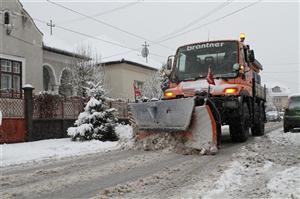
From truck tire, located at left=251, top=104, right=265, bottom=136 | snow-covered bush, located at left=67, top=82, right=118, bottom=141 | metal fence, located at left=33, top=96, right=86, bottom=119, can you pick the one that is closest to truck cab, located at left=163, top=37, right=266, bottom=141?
truck tire, located at left=251, top=104, right=265, bottom=136

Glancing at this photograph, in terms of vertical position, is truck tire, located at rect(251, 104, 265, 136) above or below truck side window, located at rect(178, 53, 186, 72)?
below

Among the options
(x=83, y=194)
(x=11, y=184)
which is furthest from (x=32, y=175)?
(x=83, y=194)

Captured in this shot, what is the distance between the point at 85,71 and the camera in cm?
2911

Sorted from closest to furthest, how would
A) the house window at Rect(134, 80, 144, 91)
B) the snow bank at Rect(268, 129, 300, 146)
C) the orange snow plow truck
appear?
the orange snow plow truck < the snow bank at Rect(268, 129, 300, 146) < the house window at Rect(134, 80, 144, 91)

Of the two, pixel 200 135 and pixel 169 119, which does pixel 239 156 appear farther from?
pixel 169 119

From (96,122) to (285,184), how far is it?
1054cm

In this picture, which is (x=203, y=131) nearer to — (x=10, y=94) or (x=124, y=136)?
(x=124, y=136)

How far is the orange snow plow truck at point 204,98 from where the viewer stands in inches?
371

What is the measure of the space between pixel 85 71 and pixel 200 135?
20715 mm

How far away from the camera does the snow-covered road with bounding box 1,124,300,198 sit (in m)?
5.70

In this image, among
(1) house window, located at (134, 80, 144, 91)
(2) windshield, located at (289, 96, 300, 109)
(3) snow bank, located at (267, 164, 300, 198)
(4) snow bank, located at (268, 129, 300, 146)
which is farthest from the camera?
(1) house window, located at (134, 80, 144, 91)

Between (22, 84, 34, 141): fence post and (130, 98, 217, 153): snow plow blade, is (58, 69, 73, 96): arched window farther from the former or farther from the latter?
(130, 98, 217, 153): snow plow blade

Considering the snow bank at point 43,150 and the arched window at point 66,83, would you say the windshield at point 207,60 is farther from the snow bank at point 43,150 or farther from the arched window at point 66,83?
the arched window at point 66,83

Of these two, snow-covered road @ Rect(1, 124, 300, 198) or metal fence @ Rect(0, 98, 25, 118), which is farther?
metal fence @ Rect(0, 98, 25, 118)
